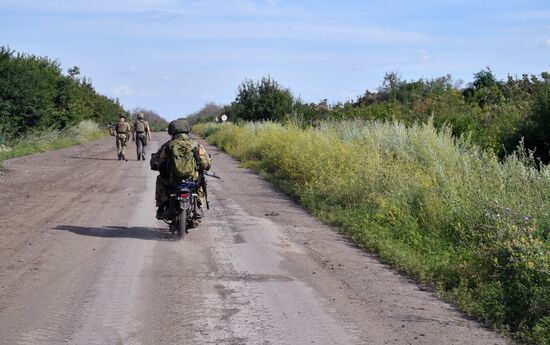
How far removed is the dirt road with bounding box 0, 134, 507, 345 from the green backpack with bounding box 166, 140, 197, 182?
0.98 metres

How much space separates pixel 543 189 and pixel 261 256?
387 cm

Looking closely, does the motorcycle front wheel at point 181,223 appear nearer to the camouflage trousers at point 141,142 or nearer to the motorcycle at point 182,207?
the motorcycle at point 182,207

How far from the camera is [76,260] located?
10.2 metres

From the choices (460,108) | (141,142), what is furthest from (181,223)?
(141,142)

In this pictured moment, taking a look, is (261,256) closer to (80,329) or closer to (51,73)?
→ (80,329)

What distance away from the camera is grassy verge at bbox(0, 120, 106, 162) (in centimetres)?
3303

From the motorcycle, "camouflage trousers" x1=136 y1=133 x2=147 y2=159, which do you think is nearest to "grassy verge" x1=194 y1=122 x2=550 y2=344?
the motorcycle

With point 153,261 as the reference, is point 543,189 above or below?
above

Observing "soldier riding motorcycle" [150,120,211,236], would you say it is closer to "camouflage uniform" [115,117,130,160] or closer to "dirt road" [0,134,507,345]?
"dirt road" [0,134,507,345]

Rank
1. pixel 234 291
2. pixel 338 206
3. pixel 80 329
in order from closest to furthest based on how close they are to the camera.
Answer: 1. pixel 80 329
2. pixel 234 291
3. pixel 338 206

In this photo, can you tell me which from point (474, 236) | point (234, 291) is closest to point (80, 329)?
point (234, 291)

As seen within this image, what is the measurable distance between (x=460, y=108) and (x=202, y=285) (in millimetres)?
17644

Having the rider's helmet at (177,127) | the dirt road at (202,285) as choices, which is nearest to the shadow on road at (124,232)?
the dirt road at (202,285)

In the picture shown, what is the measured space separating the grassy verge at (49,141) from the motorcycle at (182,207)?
17008 mm
